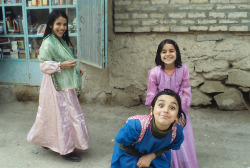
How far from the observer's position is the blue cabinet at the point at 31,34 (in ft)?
14.0

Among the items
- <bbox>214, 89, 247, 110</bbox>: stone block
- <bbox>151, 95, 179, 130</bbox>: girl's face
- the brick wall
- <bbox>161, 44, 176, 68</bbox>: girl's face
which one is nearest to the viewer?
<bbox>151, 95, 179, 130</bbox>: girl's face

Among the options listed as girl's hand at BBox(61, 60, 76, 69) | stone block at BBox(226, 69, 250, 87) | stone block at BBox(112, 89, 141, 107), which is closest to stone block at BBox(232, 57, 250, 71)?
stone block at BBox(226, 69, 250, 87)

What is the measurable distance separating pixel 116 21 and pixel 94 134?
1861 mm

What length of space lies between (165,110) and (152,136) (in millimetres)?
242

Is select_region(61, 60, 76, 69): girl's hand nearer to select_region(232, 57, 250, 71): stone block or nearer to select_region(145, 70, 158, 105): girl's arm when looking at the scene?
select_region(145, 70, 158, 105): girl's arm

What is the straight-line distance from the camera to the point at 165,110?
2012mm

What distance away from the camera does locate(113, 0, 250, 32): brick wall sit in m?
4.22

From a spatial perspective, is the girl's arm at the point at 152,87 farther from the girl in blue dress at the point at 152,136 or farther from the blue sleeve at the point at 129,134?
the blue sleeve at the point at 129,134

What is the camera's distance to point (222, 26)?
4.26m

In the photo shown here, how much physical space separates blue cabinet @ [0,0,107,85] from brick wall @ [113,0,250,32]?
0.57m

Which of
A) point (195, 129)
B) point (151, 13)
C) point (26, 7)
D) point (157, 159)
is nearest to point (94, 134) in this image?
point (195, 129)

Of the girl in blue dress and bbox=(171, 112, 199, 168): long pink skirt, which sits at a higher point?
the girl in blue dress

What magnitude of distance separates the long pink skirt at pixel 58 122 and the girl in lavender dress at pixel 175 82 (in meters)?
0.84

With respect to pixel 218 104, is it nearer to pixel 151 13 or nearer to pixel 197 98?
pixel 197 98
